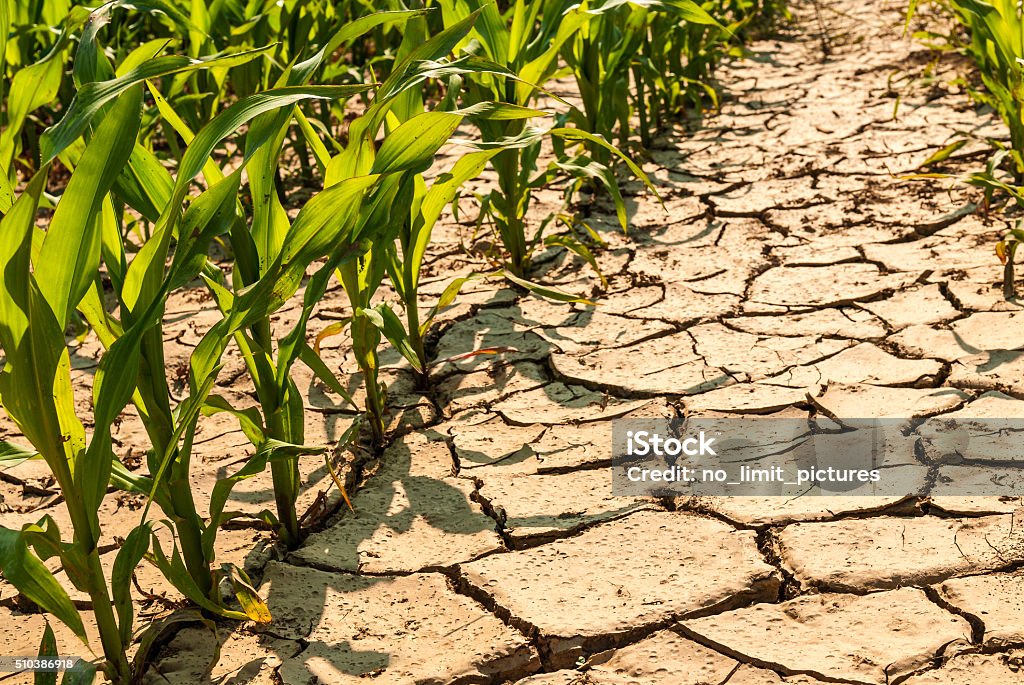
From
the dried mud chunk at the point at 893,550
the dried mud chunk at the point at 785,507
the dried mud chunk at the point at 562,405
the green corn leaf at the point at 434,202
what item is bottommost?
the dried mud chunk at the point at 893,550

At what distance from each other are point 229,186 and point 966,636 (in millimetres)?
1131

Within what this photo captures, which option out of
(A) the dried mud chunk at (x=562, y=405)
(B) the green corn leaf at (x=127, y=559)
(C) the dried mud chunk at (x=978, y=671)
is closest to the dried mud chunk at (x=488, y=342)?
(A) the dried mud chunk at (x=562, y=405)

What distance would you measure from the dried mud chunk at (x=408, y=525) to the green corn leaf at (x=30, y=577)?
46 cm

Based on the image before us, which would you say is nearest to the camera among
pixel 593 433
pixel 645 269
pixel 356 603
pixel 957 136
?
pixel 356 603

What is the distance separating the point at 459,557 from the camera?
1751 mm

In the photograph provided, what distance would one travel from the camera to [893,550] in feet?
5.47

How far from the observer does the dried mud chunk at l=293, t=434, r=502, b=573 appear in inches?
69.1

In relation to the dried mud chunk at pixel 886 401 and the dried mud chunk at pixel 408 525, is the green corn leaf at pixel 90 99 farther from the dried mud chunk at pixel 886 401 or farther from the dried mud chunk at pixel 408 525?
the dried mud chunk at pixel 886 401

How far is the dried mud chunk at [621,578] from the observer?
157 cm

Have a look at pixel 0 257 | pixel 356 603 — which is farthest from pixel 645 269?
pixel 0 257

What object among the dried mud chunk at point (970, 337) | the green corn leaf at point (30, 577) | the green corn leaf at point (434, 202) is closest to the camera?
the green corn leaf at point (30, 577)

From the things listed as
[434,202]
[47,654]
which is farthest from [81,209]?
[434,202]

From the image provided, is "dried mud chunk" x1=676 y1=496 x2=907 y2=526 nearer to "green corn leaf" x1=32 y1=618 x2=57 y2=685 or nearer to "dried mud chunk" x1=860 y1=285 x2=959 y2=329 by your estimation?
"dried mud chunk" x1=860 y1=285 x2=959 y2=329

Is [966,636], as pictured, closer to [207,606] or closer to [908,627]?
[908,627]
